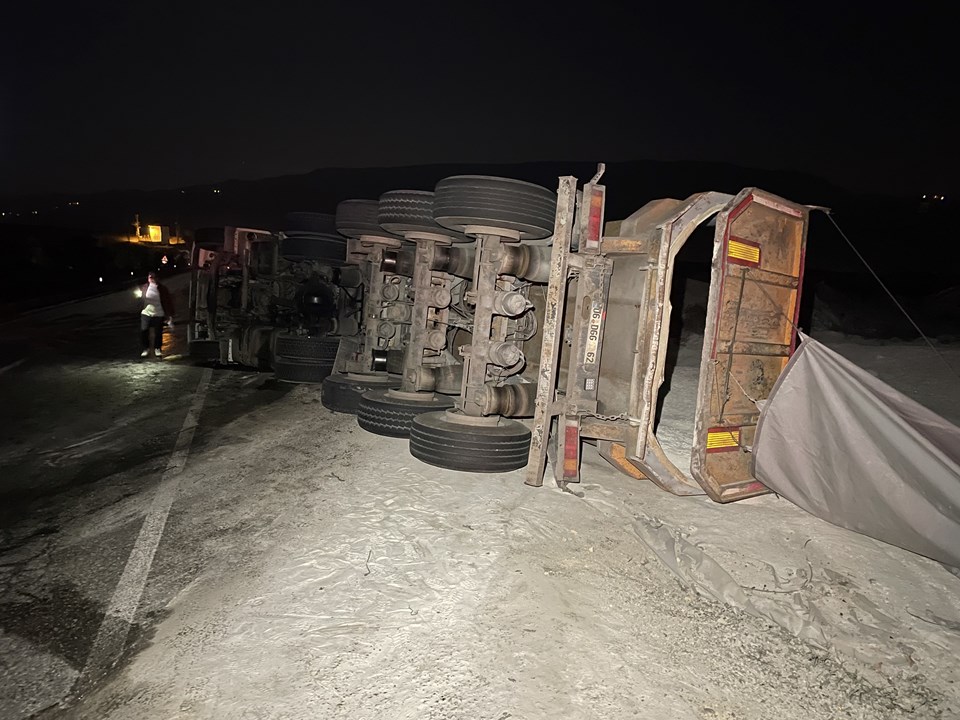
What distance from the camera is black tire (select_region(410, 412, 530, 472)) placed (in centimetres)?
446

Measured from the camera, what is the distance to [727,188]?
80.9 m

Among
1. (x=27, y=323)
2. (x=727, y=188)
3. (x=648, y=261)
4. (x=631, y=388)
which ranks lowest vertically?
(x=27, y=323)

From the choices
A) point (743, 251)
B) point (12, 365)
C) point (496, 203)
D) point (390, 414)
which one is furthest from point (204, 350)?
Result: point (743, 251)

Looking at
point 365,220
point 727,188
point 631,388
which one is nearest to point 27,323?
point 365,220

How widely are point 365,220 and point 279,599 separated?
17.3 feet

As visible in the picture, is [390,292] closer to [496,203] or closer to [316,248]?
[316,248]

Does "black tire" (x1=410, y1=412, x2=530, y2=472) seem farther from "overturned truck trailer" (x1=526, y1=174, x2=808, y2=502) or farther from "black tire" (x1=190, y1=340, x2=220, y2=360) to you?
"black tire" (x1=190, y1=340, x2=220, y2=360)

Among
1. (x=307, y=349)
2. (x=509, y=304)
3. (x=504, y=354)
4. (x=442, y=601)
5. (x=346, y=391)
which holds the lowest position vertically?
(x=442, y=601)

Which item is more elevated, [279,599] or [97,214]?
[97,214]

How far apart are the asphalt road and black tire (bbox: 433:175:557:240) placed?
10.3 feet

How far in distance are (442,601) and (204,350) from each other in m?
10.9

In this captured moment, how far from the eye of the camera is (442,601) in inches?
112

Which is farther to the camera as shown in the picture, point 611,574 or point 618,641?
point 611,574

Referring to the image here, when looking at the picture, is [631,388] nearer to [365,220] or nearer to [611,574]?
[611,574]
